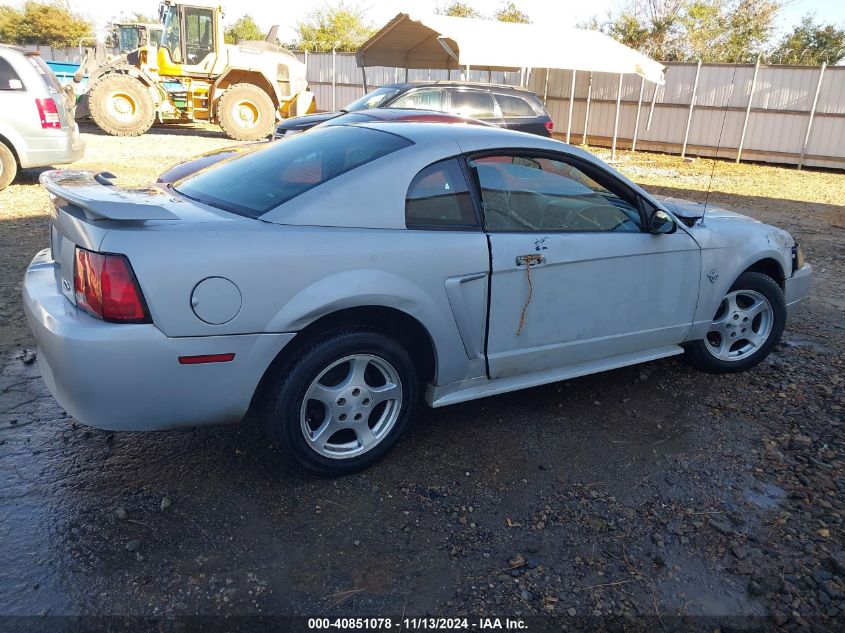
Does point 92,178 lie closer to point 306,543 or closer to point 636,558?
point 306,543

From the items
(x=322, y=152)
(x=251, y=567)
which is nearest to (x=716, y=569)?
(x=251, y=567)

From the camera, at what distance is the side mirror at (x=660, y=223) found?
360 cm

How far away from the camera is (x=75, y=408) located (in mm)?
2533

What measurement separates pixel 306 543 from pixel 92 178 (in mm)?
2191

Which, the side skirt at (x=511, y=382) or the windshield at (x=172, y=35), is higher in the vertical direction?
the windshield at (x=172, y=35)

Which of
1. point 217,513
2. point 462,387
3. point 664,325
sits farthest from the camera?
point 664,325

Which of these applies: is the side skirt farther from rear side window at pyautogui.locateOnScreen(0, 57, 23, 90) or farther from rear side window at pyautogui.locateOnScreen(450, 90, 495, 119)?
rear side window at pyautogui.locateOnScreen(0, 57, 23, 90)

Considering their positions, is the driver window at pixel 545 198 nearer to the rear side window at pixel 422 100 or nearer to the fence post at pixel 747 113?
the rear side window at pixel 422 100

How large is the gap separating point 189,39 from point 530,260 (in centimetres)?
1611

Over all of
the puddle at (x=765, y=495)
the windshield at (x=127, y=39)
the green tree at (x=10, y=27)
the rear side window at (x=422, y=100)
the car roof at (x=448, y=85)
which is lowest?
the puddle at (x=765, y=495)

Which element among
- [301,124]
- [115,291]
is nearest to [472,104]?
A: [301,124]

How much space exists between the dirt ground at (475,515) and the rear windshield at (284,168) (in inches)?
47.4

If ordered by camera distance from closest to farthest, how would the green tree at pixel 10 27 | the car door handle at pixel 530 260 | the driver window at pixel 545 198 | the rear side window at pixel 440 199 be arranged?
the rear side window at pixel 440 199 → the car door handle at pixel 530 260 → the driver window at pixel 545 198 → the green tree at pixel 10 27

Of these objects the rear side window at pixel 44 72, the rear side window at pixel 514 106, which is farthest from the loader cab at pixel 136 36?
the rear side window at pixel 514 106
